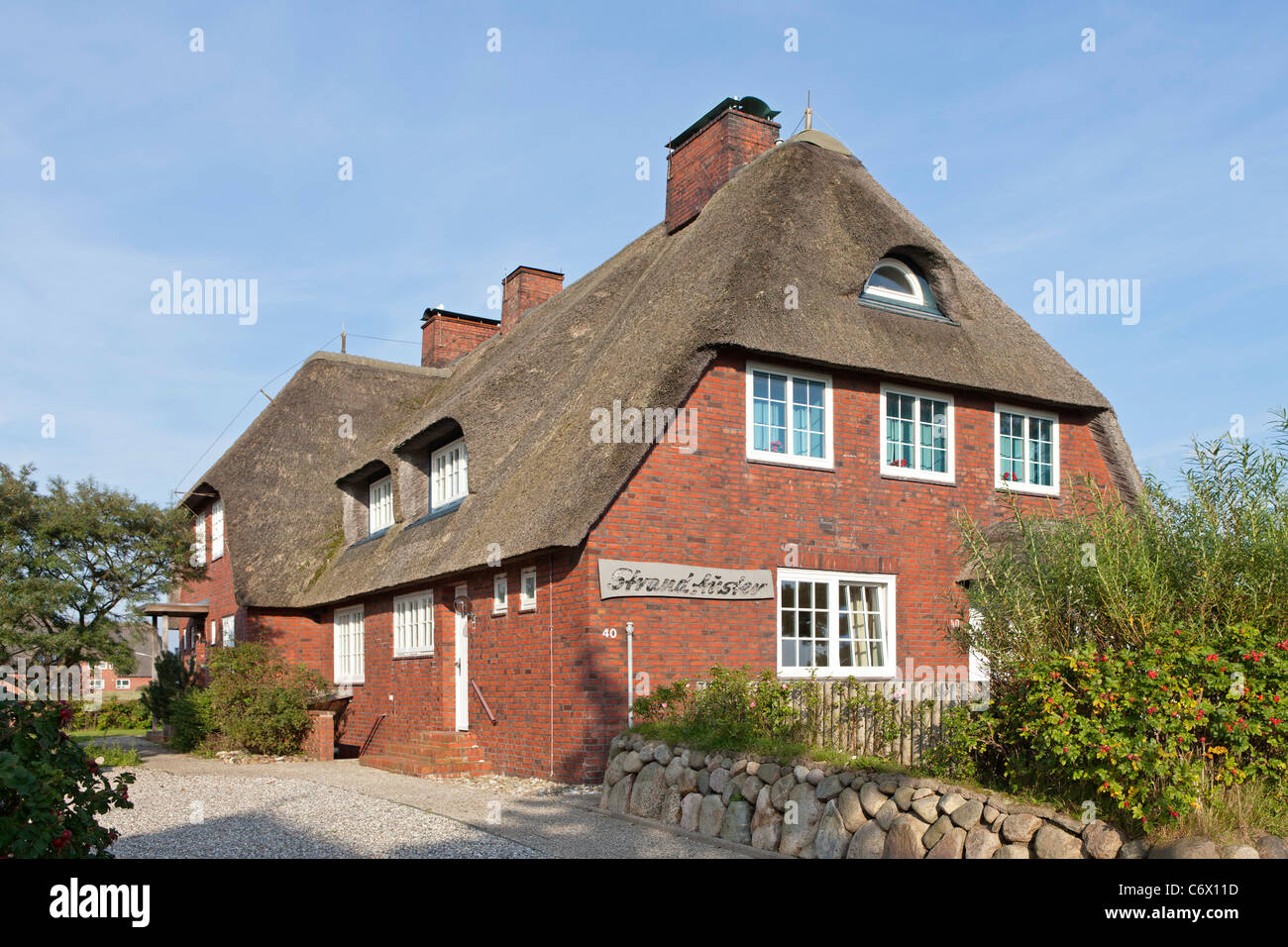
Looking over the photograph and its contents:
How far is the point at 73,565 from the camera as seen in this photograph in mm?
17938

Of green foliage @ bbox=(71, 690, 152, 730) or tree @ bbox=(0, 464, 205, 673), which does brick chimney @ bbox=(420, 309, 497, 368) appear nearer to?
tree @ bbox=(0, 464, 205, 673)

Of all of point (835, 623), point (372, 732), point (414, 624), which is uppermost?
point (835, 623)

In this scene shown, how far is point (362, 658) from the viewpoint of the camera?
64.2 feet

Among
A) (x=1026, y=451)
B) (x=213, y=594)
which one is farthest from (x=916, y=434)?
(x=213, y=594)

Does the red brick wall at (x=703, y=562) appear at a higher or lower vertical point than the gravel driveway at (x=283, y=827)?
higher

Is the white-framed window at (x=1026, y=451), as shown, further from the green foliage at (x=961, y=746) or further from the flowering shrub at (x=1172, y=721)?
the flowering shrub at (x=1172, y=721)

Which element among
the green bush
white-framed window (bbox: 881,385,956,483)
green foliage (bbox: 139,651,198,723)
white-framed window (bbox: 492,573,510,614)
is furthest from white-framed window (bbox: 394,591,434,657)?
white-framed window (bbox: 881,385,956,483)

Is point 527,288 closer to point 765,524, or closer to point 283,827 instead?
point 765,524

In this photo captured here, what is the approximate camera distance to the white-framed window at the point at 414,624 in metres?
16.8

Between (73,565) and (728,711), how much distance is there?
12.5 metres

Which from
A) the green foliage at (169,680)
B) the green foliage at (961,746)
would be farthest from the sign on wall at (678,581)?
the green foliage at (169,680)

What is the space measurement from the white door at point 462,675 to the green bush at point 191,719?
5.04 meters

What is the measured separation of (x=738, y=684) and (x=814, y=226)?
692cm

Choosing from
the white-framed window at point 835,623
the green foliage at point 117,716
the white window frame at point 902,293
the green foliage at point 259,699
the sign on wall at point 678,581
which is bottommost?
the green foliage at point 117,716
